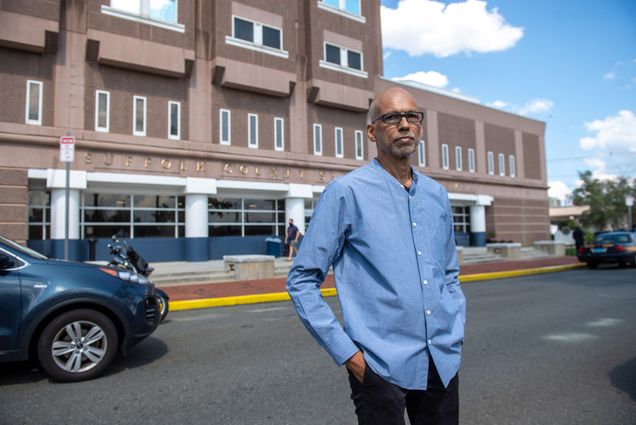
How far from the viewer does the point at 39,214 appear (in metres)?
15.1

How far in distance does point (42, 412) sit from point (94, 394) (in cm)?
48

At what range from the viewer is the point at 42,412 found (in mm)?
3604

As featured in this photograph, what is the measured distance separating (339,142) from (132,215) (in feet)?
33.7

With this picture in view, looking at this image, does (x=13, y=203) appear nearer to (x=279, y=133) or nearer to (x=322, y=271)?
(x=279, y=133)

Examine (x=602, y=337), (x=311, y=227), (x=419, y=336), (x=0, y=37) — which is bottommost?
(x=602, y=337)

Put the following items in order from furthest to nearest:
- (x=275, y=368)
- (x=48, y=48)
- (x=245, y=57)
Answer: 1. (x=245, y=57)
2. (x=48, y=48)
3. (x=275, y=368)

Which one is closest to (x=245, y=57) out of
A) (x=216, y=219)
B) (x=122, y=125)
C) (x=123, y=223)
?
(x=122, y=125)

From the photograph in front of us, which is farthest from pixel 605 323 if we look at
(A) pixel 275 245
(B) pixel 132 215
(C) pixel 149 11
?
(C) pixel 149 11

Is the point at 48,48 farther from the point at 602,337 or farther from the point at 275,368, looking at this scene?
the point at 602,337

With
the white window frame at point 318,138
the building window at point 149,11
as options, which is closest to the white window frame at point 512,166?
the white window frame at point 318,138

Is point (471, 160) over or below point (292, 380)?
over

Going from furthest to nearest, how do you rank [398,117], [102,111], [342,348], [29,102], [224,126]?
[224,126] → [102,111] → [29,102] → [398,117] → [342,348]

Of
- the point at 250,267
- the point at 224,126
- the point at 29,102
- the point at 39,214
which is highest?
the point at 224,126

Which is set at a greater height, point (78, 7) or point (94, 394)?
point (78, 7)
